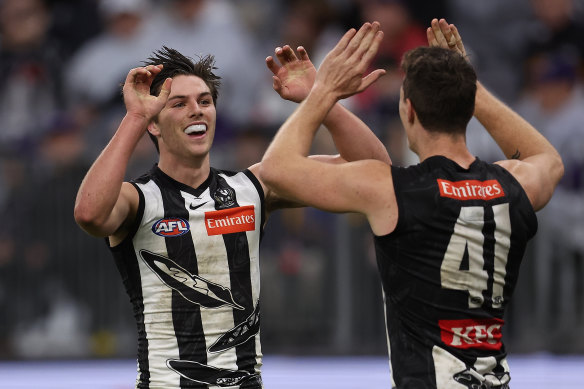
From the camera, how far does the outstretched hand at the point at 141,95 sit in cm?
467

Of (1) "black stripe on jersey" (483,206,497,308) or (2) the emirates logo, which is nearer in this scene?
(1) "black stripe on jersey" (483,206,497,308)

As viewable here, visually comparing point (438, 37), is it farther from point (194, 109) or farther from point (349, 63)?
point (194, 109)

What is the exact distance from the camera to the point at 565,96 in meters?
10.8

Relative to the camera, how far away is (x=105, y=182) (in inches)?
180

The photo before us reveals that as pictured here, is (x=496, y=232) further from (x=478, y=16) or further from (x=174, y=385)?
(x=478, y=16)

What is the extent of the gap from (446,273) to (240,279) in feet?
4.24

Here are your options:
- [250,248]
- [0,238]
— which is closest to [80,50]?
[0,238]

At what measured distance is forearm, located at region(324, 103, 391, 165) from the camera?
187 inches

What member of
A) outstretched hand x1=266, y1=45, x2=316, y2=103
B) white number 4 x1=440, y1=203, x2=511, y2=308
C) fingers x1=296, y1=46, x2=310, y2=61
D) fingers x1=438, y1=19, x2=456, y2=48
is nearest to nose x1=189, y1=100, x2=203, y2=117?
outstretched hand x1=266, y1=45, x2=316, y2=103

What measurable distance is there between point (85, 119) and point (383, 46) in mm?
3421

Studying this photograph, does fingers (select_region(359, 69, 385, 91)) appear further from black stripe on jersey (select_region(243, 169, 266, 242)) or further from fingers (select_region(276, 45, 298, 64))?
black stripe on jersey (select_region(243, 169, 266, 242))

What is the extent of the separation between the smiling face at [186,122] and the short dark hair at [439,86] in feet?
4.49

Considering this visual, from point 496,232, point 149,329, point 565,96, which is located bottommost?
point 149,329

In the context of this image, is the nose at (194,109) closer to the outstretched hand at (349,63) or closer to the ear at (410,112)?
the outstretched hand at (349,63)
